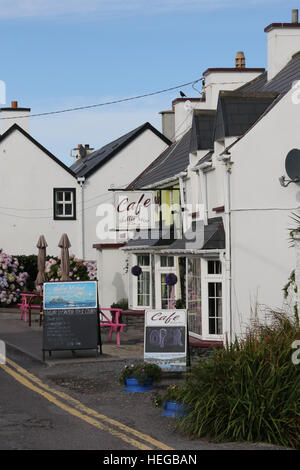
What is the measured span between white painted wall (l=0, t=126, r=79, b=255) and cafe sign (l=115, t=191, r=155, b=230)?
47.6 ft

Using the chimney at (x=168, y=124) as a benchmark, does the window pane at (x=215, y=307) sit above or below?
below

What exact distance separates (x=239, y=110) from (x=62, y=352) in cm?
724

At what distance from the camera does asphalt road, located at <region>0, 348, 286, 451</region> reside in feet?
34.8

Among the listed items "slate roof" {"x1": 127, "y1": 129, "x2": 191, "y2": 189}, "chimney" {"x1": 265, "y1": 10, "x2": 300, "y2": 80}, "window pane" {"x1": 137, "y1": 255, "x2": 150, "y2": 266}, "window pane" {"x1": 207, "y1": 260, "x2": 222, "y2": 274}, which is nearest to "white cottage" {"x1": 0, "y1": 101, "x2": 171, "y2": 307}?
"slate roof" {"x1": 127, "y1": 129, "x2": 191, "y2": 189}

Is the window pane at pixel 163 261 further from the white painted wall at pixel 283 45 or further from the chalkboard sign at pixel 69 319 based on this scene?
the chalkboard sign at pixel 69 319

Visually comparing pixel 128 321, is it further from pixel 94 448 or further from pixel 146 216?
pixel 94 448

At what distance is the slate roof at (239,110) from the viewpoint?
20594mm

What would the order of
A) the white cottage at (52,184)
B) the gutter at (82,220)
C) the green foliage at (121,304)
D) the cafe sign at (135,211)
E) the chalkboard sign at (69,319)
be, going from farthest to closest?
the gutter at (82,220), the white cottage at (52,184), the green foliage at (121,304), the cafe sign at (135,211), the chalkboard sign at (69,319)

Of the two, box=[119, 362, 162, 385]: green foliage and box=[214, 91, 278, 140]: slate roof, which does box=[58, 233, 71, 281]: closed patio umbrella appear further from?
box=[119, 362, 162, 385]: green foliage

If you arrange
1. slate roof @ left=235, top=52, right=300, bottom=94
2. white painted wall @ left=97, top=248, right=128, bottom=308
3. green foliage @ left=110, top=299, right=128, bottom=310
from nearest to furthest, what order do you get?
slate roof @ left=235, top=52, right=300, bottom=94, green foliage @ left=110, top=299, right=128, bottom=310, white painted wall @ left=97, top=248, right=128, bottom=308

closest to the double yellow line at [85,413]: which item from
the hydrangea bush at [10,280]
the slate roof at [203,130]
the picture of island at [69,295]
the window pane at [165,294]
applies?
the picture of island at [69,295]

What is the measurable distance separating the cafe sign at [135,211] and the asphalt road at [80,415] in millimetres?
9546
